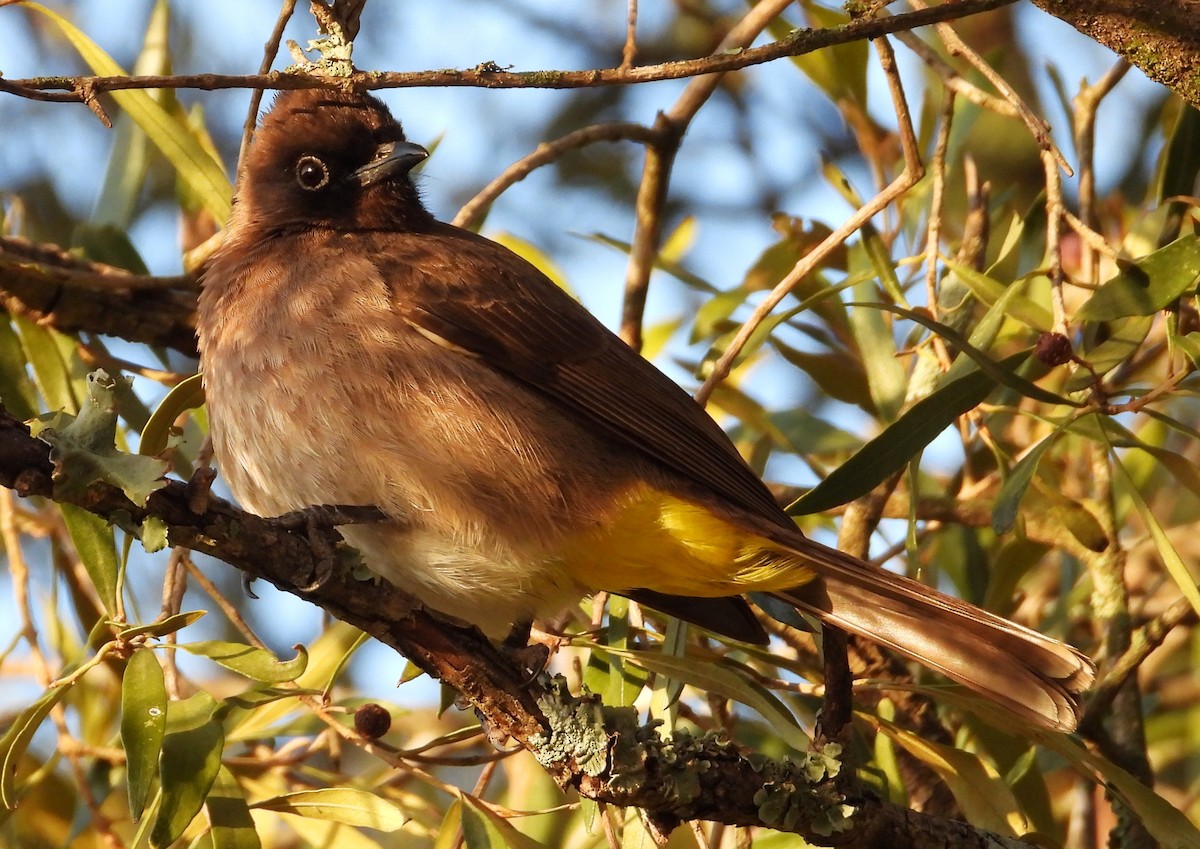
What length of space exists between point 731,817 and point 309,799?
40.8 inches

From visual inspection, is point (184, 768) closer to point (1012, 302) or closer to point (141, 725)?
point (141, 725)

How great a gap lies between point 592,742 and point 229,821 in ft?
3.18

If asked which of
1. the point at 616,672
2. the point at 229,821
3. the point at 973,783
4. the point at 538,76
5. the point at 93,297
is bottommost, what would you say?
the point at 229,821

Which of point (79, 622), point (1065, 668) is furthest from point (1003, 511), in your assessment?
point (79, 622)

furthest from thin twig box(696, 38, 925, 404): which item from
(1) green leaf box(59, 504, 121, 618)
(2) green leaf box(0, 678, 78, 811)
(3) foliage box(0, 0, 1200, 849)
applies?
(2) green leaf box(0, 678, 78, 811)

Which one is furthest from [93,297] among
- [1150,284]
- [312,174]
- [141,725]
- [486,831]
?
[1150,284]

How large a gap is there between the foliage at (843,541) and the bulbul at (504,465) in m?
0.13

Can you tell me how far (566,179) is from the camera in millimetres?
7004

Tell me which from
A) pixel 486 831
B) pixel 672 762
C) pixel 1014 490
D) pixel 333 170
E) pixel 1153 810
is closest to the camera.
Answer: pixel 672 762

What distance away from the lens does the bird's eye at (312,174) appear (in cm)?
429

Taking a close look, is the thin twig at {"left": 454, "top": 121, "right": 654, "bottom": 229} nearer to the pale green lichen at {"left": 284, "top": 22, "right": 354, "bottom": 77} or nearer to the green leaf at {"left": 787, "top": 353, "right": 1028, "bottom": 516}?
the pale green lichen at {"left": 284, "top": 22, "right": 354, "bottom": 77}

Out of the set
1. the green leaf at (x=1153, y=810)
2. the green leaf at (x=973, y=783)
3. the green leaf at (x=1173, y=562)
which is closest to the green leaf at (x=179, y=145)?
the green leaf at (x=973, y=783)

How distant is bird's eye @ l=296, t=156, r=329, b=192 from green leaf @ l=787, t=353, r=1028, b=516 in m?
2.01

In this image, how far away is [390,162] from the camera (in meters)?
4.20
